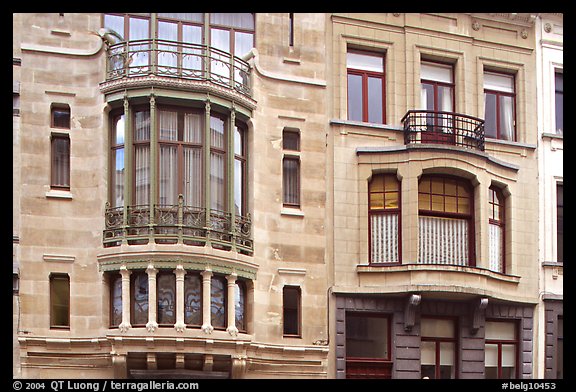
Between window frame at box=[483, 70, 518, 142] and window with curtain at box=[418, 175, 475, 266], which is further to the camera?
window frame at box=[483, 70, 518, 142]

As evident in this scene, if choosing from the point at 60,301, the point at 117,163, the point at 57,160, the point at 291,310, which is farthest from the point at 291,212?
the point at 60,301

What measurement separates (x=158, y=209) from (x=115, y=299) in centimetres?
188

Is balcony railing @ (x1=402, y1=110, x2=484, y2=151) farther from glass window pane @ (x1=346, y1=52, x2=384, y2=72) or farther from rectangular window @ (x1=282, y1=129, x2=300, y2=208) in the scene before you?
rectangular window @ (x1=282, y1=129, x2=300, y2=208)

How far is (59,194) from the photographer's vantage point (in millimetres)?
19141

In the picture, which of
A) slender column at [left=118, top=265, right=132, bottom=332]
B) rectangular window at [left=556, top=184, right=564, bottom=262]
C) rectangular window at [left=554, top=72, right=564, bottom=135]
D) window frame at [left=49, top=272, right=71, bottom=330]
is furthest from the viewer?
rectangular window at [left=554, top=72, right=564, bottom=135]

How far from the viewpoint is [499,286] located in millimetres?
21641

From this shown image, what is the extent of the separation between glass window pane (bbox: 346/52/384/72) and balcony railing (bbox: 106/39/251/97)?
306 centimetres

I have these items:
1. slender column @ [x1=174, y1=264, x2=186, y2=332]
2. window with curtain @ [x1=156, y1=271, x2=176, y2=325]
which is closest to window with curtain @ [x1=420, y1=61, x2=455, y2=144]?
slender column @ [x1=174, y1=264, x2=186, y2=332]

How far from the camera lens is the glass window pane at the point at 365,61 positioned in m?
21.8

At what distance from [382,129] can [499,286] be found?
4.17 meters

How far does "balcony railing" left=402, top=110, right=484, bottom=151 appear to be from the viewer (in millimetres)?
21641

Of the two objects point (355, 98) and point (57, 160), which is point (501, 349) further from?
point (57, 160)
